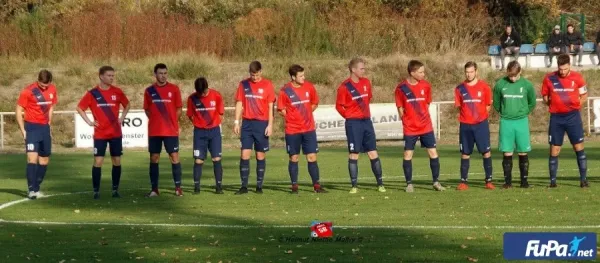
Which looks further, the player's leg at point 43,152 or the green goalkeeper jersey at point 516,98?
the player's leg at point 43,152

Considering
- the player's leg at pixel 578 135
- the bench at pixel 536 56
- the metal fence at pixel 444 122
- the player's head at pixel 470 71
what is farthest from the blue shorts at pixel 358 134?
the bench at pixel 536 56

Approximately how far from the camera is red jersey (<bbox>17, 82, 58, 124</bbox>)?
19141mm

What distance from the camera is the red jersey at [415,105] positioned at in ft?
62.3

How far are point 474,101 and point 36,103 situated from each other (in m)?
6.55

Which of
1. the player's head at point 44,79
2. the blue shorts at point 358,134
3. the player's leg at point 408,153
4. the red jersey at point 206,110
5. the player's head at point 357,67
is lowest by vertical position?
the player's leg at point 408,153

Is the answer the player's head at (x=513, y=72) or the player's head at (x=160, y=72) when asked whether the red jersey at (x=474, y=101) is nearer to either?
the player's head at (x=513, y=72)

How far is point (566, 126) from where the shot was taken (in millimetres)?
19031

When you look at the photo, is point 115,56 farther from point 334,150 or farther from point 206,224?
point 206,224

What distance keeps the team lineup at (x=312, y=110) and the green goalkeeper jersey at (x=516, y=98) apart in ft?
0.05

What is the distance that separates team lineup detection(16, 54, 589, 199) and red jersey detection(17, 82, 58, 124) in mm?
15

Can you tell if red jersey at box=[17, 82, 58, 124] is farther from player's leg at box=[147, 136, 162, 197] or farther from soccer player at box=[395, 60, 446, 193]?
soccer player at box=[395, 60, 446, 193]

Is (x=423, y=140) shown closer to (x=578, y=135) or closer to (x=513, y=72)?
(x=513, y=72)

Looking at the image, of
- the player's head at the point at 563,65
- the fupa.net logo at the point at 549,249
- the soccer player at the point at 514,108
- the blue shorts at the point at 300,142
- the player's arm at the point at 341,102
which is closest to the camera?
the fupa.net logo at the point at 549,249

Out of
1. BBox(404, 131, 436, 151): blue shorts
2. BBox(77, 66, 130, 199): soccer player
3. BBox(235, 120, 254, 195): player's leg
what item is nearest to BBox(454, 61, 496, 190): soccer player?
BBox(404, 131, 436, 151): blue shorts
